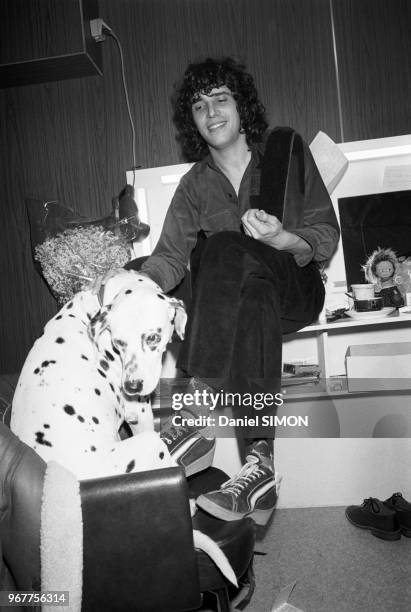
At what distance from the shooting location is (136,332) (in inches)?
68.9

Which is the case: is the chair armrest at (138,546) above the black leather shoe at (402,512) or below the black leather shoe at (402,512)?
above

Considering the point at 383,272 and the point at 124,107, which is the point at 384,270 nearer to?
the point at 383,272

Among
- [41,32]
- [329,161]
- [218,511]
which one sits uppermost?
[41,32]

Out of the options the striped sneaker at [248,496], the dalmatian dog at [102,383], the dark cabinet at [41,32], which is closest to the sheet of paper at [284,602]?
the striped sneaker at [248,496]

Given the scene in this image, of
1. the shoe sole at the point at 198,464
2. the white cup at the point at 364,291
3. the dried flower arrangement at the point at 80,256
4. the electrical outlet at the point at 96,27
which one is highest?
the electrical outlet at the point at 96,27

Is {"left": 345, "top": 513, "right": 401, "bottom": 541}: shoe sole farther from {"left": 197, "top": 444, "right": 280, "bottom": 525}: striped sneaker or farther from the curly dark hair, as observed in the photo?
the curly dark hair

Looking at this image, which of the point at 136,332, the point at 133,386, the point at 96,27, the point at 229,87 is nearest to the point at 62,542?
the point at 133,386

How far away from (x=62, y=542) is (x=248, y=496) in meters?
0.71

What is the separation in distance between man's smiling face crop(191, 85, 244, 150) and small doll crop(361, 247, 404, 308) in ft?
3.24

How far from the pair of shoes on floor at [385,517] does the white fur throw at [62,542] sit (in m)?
1.51

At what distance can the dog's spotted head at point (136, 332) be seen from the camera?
1.73 metres

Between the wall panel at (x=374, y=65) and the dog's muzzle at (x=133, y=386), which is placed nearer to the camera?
the dog's muzzle at (x=133, y=386)

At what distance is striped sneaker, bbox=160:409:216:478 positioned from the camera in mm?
1973

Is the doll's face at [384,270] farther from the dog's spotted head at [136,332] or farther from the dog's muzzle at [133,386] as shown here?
the dog's muzzle at [133,386]
